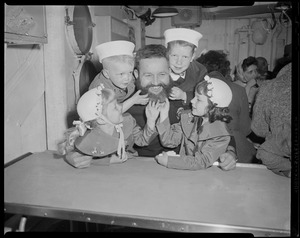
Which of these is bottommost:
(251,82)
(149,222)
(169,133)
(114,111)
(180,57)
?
(149,222)

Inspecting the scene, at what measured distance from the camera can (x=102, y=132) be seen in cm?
144

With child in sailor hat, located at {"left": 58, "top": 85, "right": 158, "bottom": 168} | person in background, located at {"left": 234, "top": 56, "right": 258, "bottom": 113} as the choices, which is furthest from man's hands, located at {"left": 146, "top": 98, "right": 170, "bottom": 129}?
person in background, located at {"left": 234, "top": 56, "right": 258, "bottom": 113}

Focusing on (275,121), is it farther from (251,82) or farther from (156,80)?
(156,80)

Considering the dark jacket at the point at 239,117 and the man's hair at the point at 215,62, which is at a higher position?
the man's hair at the point at 215,62

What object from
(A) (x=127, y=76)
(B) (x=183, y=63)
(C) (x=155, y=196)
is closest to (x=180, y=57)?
A: (B) (x=183, y=63)

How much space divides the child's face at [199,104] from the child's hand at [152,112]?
0.51ft

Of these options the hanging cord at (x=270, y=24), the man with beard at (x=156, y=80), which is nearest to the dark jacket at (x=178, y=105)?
the man with beard at (x=156, y=80)

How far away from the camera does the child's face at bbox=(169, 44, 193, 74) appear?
4.45ft

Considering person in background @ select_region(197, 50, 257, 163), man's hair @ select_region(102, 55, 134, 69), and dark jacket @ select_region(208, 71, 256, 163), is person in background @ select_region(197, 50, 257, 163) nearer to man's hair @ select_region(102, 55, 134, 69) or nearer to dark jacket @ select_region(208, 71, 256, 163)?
dark jacket @ select_region(208, 71, 256, 163)

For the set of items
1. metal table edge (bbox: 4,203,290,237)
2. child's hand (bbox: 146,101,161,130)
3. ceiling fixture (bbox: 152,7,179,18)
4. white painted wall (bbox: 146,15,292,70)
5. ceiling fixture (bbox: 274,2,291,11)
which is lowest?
metal table edge (bbox: 4,203,290,237)

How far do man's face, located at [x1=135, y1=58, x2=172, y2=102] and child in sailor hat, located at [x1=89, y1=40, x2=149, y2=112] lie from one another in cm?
4

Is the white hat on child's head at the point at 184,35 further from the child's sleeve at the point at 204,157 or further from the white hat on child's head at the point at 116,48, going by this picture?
the child's sleeve at the point at 204,157

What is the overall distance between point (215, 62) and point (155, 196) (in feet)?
2.07

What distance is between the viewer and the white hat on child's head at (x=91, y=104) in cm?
138
